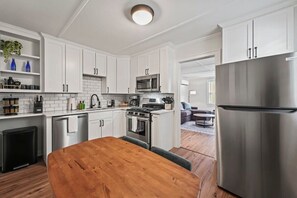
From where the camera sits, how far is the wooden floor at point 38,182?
178cm

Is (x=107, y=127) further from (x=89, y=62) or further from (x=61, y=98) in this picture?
(x=89, y=62)

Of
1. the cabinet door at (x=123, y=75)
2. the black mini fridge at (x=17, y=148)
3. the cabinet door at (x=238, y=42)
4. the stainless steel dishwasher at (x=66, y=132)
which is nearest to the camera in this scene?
the cabinet door at (x=238, y=42)

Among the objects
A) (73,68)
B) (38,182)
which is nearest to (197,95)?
(73,68)

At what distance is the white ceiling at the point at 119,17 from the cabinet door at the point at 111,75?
944 mm

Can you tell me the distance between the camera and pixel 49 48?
8.96 feet

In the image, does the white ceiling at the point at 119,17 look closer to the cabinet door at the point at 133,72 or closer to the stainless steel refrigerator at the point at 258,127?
the stainless steel refrigerator at the point at 258,127

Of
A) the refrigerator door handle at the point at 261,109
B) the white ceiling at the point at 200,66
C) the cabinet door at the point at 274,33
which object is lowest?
the refrigerator door handle at the point at 261,109

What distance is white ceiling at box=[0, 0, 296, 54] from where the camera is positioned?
5.84 ft

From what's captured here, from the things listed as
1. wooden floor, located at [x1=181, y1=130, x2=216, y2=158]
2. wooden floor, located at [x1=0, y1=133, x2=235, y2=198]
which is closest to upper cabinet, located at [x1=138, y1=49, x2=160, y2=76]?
wooden floor, located at [x1=181, y1=130, x2=216, y2=158]

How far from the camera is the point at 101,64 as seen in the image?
3.68 m

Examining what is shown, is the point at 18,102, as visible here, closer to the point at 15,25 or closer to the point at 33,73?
the point at 33,73

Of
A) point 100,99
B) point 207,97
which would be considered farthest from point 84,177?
point 207,97

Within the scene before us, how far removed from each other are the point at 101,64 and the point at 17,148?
246cm

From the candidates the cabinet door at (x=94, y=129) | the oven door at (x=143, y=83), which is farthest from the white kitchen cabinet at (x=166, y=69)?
the cabinet door at (x=94, y=129)
